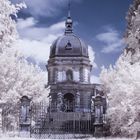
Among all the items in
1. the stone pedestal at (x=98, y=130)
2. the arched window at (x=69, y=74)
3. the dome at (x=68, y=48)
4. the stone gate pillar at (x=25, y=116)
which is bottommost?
the stone pedestal at (x=98, y=130)

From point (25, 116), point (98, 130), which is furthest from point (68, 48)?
point (98, 130)

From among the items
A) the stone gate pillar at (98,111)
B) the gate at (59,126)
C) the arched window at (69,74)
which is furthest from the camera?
the arched window at (69,74)

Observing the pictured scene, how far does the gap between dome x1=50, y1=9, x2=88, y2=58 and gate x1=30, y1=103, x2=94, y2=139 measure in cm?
2463

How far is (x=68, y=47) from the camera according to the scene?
225 ft

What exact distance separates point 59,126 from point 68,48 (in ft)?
101

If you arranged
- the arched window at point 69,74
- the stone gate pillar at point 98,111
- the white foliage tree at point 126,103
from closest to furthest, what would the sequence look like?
1. the white foliage tree at point 126,103
2. the stone gate pillar at point 98,111
3. the arched window at point 69,74

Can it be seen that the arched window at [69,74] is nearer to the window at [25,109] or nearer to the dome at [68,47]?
the dome at [68,47]

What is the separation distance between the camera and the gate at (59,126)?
110ft

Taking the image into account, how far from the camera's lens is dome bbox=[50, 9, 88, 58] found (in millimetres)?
67688

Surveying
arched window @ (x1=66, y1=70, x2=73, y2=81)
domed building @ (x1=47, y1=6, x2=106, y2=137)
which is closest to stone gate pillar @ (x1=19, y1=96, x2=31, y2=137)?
domed building @ (x1=47, y1=6, x2=106, y2=137)

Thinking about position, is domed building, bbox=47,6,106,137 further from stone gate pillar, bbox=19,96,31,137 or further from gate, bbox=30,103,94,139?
stone gate pillar, bbox=19,96,31,137

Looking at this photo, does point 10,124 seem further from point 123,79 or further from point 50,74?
point 50,74

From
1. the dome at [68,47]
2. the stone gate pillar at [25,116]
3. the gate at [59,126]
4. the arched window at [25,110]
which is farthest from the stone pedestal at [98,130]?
the dome at [68,47]

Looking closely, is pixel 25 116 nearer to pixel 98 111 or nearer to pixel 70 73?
pixel 98 111
